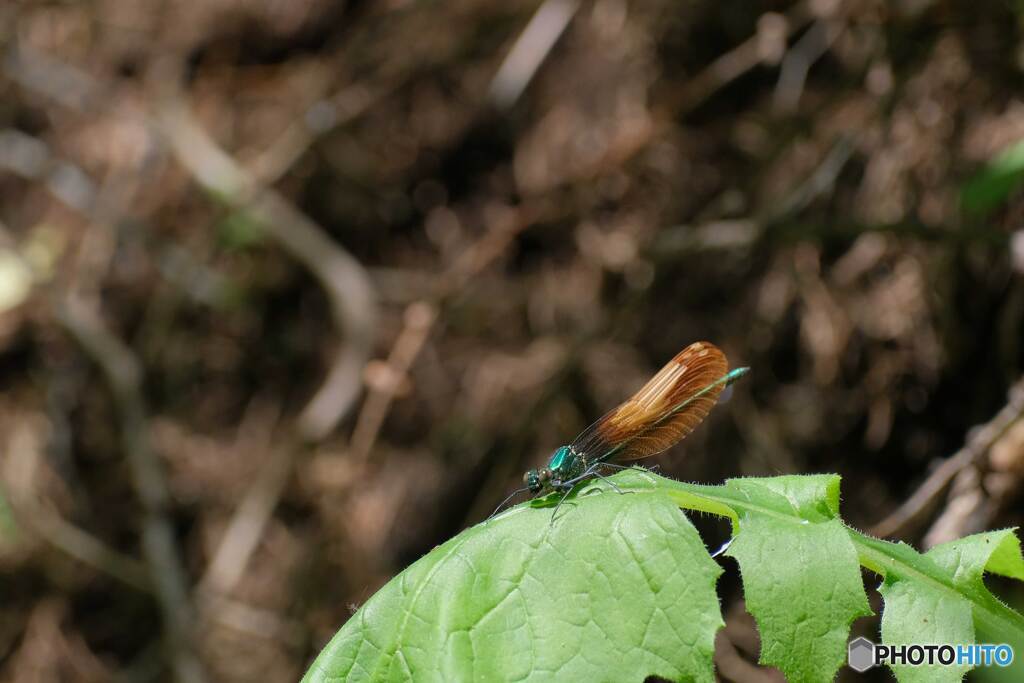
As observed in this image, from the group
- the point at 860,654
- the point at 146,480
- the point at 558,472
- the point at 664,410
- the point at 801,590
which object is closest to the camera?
the point at 801,590

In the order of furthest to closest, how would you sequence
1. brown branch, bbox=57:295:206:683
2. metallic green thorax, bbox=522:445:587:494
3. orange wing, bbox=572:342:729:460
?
1. brown branch, bbox=57:295:206:683
2. orange wing, bbox=572:342:729:460
3. metallic green thorax, bbox=522:445:587:494

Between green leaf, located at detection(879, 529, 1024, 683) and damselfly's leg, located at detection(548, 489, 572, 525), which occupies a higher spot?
damselfly's leg, located at detection(548, 489, 572, 525)

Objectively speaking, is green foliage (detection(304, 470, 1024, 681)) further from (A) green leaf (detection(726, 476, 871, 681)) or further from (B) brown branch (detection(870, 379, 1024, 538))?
(B) brown branch (detection(870, 379, 1024, 538))

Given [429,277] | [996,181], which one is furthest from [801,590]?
[429,277]

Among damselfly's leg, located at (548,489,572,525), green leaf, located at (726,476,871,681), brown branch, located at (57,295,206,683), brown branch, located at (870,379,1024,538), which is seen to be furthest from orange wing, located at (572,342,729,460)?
brown branch, located at (57,295,206,683)

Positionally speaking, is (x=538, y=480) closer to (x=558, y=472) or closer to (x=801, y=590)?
(x=558, y=472)

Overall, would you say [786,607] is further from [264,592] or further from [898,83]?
[264,592]
